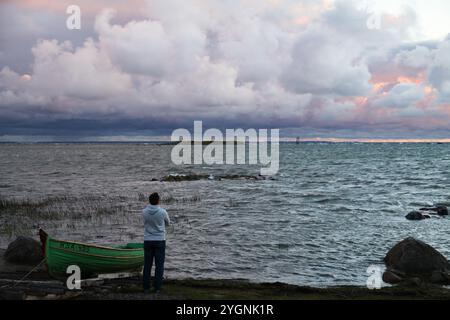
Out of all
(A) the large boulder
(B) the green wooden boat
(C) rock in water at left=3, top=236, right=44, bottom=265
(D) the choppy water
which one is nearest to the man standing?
(B) the green wooden boat

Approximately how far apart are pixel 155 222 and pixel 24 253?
8455mm

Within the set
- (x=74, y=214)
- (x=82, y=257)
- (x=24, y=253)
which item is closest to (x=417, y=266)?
(x=82, y=257)

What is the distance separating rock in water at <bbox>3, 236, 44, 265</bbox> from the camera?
17.6m

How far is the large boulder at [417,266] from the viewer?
54.8 ft

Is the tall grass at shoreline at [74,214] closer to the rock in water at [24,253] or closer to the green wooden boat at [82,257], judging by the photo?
the rock in water at [24,253]

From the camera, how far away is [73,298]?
11.7 metres

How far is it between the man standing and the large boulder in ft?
30.7

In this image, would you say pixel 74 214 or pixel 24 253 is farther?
pixel 74 214

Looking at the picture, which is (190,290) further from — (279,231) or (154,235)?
(279,231)

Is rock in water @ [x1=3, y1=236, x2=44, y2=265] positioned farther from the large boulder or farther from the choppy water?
the large boulder

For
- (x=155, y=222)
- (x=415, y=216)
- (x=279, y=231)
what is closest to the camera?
(x=155, y=222)

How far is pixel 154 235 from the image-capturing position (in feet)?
41.9
